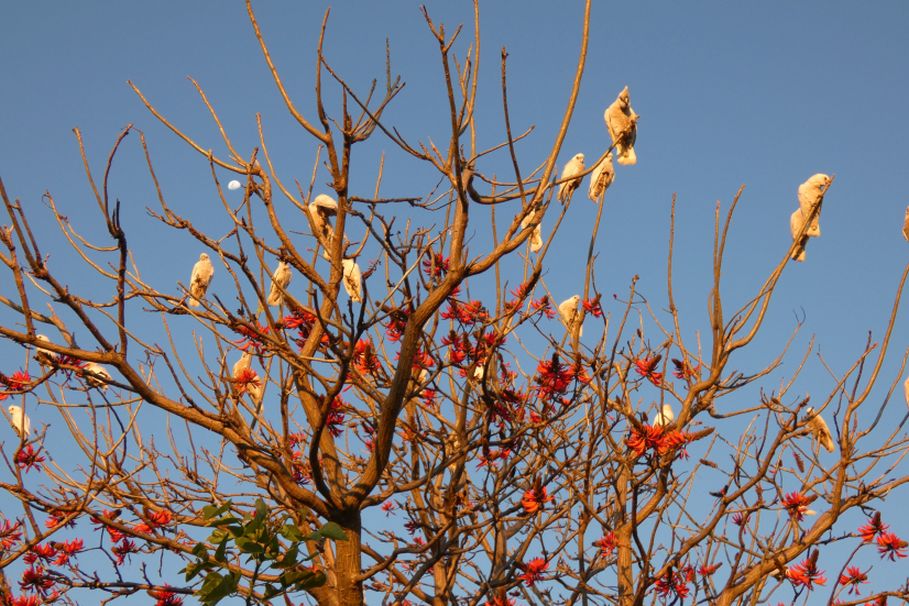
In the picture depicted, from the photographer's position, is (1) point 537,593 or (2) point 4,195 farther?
(1) point 537,593

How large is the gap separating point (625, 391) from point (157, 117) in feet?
7.93

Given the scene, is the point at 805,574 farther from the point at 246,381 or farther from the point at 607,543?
the point at 246,381

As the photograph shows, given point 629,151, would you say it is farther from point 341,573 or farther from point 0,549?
point 0,549

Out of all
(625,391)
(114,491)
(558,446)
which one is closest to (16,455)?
(114,491)

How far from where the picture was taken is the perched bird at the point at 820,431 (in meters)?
4.61

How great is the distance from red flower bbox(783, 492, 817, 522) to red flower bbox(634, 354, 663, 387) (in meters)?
0.77

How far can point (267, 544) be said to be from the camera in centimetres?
237

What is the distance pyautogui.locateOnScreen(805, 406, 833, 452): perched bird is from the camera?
461 cm

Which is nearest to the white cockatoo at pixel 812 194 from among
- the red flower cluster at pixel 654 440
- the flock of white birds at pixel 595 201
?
the flock of white birds at pixel 595 201

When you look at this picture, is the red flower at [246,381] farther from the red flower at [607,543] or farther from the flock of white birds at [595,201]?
the red flower at [607,543]

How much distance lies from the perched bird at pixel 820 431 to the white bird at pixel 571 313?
3.80 ft

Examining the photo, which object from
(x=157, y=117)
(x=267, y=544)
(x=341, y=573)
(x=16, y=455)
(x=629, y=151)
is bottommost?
(x=267, y=544)

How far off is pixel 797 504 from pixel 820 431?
0.82 metres

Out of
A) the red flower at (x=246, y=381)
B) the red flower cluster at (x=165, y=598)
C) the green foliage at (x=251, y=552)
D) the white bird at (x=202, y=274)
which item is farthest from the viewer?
the white bird at (x=202, y=274)
